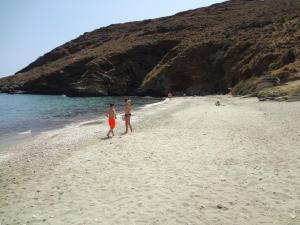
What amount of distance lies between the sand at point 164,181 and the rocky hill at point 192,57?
3210 cm

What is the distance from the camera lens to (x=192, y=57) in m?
82.8

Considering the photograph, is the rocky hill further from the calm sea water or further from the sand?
the sand

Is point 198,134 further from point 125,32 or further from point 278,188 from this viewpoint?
point 125,32

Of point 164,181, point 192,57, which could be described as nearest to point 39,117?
point 164,181

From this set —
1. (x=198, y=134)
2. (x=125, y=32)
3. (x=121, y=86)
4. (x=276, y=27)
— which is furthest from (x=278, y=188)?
(x=125, y=32)

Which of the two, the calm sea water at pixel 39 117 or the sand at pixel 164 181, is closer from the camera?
the sand at pixel 164 181

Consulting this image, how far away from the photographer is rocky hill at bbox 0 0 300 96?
63.2m

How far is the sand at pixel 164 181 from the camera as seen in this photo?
8633mm

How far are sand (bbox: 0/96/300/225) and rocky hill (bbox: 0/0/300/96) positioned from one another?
32.1 metres

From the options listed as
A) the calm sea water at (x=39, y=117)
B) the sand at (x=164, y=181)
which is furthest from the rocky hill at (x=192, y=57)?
the sand at (x=164, y=181)

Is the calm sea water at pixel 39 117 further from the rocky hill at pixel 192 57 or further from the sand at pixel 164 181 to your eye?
the rocky hill at pixel 192 57

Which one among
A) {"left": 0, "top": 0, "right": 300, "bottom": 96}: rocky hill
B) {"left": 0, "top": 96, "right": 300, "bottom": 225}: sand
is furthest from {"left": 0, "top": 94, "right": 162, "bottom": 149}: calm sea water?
{"left": 0, "top": 0, "right": 300, "bottom": 96}: rocky hill

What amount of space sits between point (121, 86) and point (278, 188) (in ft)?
279

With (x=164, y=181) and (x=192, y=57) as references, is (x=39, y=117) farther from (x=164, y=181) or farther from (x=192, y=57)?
(x=192, y=57)
